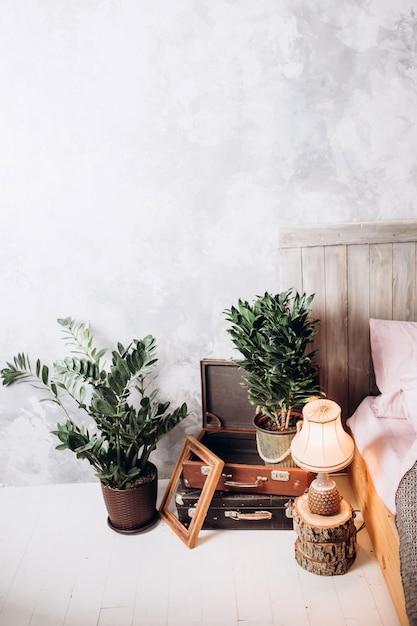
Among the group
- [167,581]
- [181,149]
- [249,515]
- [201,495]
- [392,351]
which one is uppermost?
[181,149]

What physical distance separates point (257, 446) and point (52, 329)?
1.23m

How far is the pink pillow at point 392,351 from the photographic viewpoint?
2627 mm

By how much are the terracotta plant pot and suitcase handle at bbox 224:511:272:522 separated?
228 millimetres

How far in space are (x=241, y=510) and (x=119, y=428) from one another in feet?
2.24

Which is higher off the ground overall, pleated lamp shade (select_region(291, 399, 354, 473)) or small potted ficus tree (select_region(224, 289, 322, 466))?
small potted ficus tree (select_region(224, 289, 322, 466))

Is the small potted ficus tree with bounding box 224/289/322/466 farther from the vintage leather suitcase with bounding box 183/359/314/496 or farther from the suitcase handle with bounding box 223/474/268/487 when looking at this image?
the vintage leather suitcase with bounding box 183/359/314/496

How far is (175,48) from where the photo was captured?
8.50 ft

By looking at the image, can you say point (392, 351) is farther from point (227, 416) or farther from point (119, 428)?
point (119, 428)

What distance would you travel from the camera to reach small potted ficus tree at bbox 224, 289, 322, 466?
2420 millimetres

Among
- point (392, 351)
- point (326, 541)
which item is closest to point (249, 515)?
point (326, 541)

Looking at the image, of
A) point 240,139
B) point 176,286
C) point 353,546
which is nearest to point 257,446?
point 353,546

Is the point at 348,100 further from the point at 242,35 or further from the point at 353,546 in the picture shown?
the point at 353,546

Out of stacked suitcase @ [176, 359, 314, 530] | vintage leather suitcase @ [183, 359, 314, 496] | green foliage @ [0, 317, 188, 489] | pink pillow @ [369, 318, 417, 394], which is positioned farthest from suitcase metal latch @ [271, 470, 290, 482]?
pink pillow @ [369, 318, 417, 394]

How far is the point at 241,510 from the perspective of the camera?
257 centimetres
